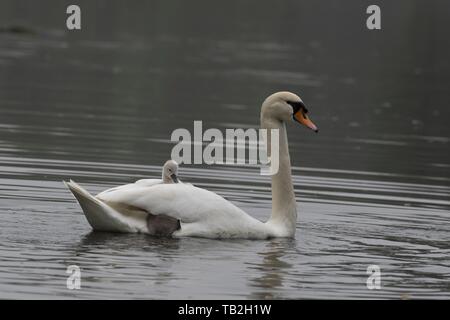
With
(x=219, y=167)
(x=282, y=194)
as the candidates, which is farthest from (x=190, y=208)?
(x=219, y=167)

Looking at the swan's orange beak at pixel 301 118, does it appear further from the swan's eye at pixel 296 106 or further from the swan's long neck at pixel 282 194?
the swan's long neck at pixel 282 194

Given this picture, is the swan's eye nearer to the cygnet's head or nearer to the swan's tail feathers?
the cygnet's head

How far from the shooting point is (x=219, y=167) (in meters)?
19.5

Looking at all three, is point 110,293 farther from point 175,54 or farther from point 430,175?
point 175,54

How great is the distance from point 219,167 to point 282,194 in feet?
16.3

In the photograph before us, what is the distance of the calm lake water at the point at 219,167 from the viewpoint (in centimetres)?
1185

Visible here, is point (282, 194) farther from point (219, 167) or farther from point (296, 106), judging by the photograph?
point (219, 167)

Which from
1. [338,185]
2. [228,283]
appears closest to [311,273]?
[228,283]

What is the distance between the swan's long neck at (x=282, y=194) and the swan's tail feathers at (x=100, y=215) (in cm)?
180

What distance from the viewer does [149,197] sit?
44.0 feet

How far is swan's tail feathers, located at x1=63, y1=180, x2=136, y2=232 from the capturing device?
1302 centimetres

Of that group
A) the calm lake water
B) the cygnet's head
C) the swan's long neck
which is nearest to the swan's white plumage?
the calm lake water

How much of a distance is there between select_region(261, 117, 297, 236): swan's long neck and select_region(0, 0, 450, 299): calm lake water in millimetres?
248

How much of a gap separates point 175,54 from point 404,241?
31270 millimetres
